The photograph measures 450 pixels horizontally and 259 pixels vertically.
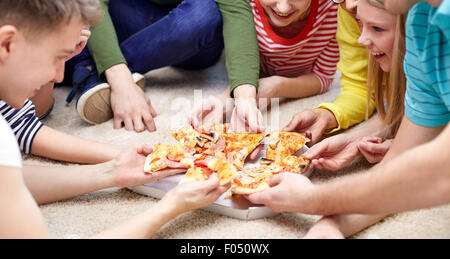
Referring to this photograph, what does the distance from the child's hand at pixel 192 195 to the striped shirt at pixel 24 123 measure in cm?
43

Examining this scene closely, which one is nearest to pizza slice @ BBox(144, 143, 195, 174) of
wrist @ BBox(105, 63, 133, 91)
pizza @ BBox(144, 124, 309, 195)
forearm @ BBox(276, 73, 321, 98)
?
pizza @ BBox(144, 124, 309, 195)

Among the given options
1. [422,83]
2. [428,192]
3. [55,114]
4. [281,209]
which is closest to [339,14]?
[422,83]

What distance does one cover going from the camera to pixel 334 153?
3.84ft

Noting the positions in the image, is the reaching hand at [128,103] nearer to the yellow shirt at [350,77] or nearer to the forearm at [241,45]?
the forearm at [241,45]

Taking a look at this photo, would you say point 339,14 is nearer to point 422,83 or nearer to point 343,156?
point 343,156

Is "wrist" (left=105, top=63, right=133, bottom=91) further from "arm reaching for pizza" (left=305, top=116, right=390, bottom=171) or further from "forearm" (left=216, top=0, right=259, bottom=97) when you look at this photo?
"arm reaching for pizza" (left=305, top=116, right=390, bottom=171)

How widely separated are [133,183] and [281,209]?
330mm

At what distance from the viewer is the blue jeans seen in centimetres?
147

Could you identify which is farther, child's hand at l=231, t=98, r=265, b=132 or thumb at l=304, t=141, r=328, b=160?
child's hand at l=231, t=98, r=265, b=132

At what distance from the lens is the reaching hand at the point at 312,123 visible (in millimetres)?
1243

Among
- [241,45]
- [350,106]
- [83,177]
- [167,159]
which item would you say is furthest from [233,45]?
[83,177]

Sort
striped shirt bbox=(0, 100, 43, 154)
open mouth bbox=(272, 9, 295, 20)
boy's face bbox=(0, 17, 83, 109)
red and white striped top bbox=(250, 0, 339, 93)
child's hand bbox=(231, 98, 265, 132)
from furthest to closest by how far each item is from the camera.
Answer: red and white striped top bbox=(250, 0, 339, 93) < open mouth bbox=(272, 9, 295, 20) < child's hand bbox=(231, 98, 265, 132) < striped shirt bbox=(0, 100, 43, 154) < boy's face bbox=(0, 17, 83, 109)

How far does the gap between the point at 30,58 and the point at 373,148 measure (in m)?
0.76

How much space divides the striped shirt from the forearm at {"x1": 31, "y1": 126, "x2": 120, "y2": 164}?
0.5 inches
